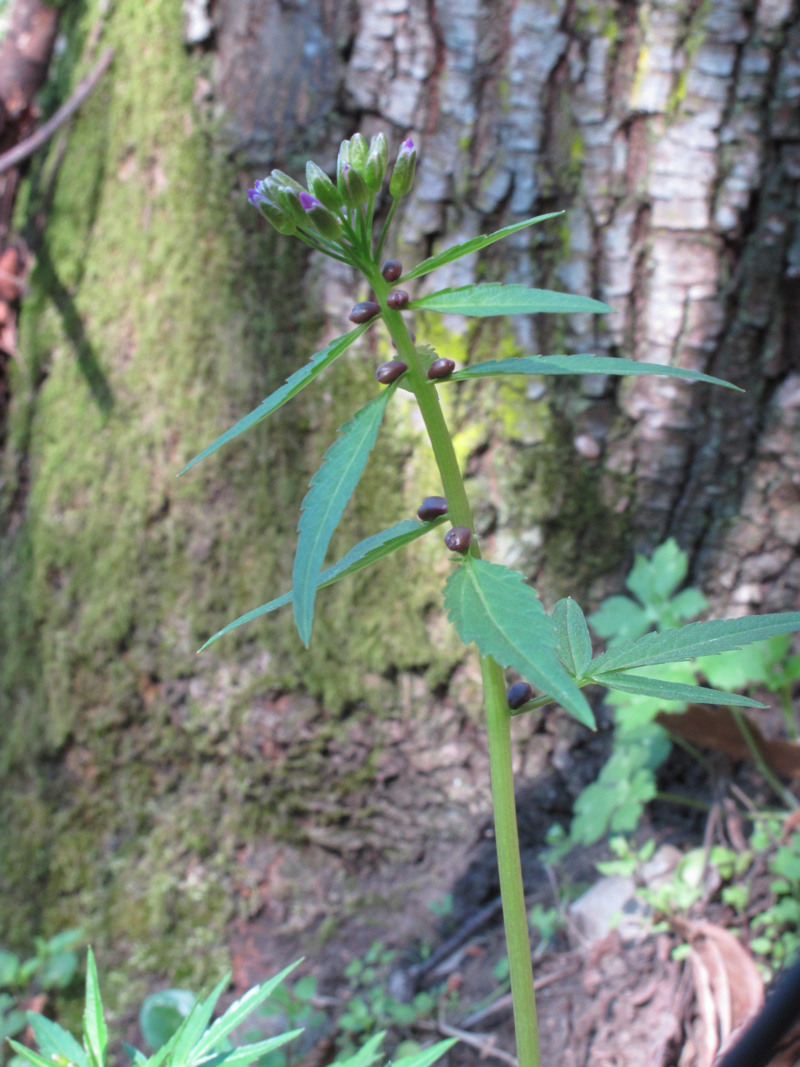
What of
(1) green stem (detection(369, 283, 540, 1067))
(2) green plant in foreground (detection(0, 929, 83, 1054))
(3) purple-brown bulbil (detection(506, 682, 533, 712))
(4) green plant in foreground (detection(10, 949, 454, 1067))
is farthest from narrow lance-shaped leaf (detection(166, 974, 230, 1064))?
(2) green plant in foreground (detection(0, 929, 83, 1054))

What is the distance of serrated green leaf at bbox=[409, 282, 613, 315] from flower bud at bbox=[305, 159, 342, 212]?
0.10m

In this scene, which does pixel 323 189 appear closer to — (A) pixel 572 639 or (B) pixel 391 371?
(B) pixel 391 371

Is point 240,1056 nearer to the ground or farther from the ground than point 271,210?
nearer to the ground

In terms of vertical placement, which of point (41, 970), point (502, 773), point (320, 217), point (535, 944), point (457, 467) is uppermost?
point (320, 217)

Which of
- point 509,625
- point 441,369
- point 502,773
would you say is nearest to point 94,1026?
point 502,773

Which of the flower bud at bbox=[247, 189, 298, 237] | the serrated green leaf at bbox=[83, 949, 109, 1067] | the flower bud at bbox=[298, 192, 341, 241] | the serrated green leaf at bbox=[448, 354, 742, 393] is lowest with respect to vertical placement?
the serrated green leaf at bbox=[83, 949, 109, 1067]

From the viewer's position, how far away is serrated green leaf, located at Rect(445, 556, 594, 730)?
19.7 inches

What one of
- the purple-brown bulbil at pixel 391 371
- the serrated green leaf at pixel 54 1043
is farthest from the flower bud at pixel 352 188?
the serrated green leaf at pixel 54 1043

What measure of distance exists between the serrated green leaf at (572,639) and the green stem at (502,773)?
81 millimetres

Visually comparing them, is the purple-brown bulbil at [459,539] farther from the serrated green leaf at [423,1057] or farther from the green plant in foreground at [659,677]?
the green plant in foreground at [659,677]

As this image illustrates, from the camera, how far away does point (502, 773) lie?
626mm

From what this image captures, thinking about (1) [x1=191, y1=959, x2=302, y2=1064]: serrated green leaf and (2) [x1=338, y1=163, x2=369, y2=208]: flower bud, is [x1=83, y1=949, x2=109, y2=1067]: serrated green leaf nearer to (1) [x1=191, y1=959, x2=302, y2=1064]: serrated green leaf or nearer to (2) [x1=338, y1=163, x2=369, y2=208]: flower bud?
(1) [x1=191, y1=959, x2=302, y2=1064]: serrated green leaf

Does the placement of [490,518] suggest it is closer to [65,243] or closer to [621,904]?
[621,904]

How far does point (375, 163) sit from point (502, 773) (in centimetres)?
51
